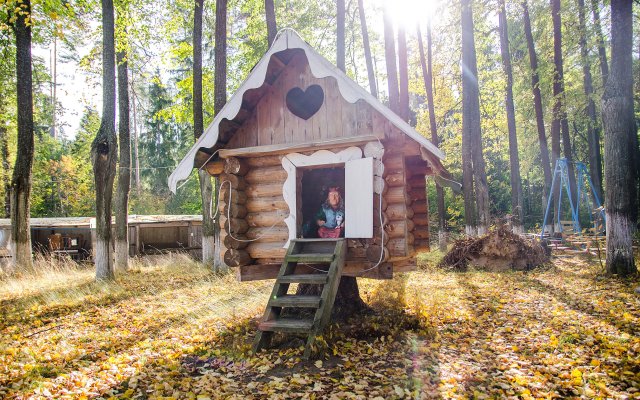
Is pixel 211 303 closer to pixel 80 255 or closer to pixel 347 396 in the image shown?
pixel 347 396

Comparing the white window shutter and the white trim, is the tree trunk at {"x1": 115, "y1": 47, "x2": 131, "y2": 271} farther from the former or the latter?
the white window shutter

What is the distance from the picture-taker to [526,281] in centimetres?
1087

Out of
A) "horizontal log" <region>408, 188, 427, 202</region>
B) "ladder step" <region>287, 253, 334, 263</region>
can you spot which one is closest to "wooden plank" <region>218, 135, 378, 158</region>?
"ladder step" <region>287, 253, 334, 263</region>

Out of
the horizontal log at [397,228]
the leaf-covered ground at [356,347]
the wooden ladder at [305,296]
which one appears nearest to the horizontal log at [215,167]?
the wooden ladder at [305,296]

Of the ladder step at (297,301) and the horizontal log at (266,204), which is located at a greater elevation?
the horizontal log at (266,204)

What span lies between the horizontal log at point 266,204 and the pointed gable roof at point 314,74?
1229 mm

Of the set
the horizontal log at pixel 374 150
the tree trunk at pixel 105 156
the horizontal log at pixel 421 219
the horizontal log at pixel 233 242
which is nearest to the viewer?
the horizontal log at pixel 374 150

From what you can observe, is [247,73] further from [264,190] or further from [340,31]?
[264,190]

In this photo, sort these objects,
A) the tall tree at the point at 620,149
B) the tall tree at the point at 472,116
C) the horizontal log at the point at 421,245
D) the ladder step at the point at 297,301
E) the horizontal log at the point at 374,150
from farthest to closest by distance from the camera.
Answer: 1. the tall tree at the point at 472,116
2. the tall tree at the point at 620,149
3. the horizontal log at the point at 421,245
4. the horizontal log at the point at 374,150
5. the ladder step at the point at 297,301

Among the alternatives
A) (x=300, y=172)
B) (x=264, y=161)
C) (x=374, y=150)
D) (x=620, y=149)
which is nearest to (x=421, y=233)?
(x=374, y=150)

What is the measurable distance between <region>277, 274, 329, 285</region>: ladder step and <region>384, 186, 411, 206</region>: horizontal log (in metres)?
1.60

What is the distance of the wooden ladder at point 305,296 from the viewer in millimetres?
5797

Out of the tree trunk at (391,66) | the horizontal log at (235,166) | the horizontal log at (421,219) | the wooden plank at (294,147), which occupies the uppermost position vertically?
the tree trunk at (391,66)

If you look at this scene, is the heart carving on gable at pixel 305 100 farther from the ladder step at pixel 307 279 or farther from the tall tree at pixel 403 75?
the tall tree at pixel 403 75
